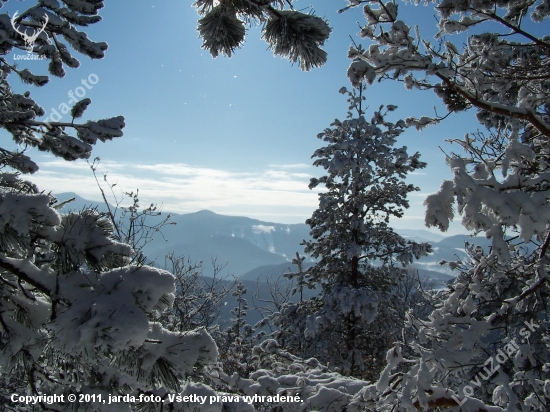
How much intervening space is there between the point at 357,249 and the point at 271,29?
8.54 meters

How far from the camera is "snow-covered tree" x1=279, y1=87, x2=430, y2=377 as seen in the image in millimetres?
10375

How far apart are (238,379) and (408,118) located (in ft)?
14.0

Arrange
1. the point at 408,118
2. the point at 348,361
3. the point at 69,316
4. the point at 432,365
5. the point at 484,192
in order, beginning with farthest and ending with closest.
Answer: the point at 348,361, the point at 408,118, the point at 432,365, the point at 484,192, the point at 69,316

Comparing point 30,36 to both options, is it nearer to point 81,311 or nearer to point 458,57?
point 81,311

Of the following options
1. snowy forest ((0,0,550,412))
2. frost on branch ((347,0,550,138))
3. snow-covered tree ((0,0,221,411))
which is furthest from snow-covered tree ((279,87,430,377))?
snow-covered tree ((0,0,221,411))

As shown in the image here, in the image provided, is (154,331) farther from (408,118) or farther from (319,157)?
(319,157)

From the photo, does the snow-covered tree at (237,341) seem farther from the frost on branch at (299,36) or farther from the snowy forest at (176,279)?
the frost on branch at (299,36)

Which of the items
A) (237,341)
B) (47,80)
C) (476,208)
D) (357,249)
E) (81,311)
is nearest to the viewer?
(81,311)

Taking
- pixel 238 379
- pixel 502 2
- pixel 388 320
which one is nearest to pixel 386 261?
pixel 388 320

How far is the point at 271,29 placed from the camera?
2.92 m

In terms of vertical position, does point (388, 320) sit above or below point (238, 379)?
below

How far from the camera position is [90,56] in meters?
3.22

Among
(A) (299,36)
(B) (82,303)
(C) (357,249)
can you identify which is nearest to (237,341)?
(C) (357,249)

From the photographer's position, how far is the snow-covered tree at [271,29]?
2797 mm
